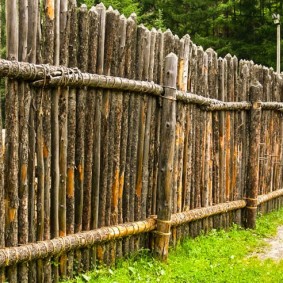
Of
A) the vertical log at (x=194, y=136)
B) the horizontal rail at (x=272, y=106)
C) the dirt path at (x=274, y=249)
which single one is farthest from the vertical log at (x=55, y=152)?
the horizontal rail at (x=272, y=106)

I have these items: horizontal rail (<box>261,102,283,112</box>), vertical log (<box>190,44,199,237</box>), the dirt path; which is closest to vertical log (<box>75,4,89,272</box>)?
vertical log (<box>190,44,199,237</box>)

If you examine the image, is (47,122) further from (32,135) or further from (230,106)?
(230,106)

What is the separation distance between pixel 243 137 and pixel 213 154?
83 cm

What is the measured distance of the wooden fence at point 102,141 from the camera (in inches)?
147

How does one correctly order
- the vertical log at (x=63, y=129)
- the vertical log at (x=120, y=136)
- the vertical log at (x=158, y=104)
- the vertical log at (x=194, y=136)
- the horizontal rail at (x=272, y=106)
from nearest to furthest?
the vertical log at (x=63, y=129)
the vertical log at (x=120, y=136)
the vertical log at (x=158, y=104)
the vertical log at (x=194, y=136)
the horizontal rail at (x=272, y=106)

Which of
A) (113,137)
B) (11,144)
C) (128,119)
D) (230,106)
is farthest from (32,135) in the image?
(230,106)

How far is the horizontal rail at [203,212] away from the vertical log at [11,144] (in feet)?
6.92

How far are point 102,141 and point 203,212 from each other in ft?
6.76

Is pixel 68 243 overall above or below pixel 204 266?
above

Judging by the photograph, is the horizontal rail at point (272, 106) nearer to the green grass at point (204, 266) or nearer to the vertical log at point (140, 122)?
the green grass at point (204, 266)

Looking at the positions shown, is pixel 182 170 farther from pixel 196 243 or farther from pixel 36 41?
pixel 36 41

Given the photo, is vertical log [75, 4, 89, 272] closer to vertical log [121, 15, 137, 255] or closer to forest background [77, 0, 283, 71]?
vertical log [121, 15, 137, 255]

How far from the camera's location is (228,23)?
25.1 meters

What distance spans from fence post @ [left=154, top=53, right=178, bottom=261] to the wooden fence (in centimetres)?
1
